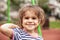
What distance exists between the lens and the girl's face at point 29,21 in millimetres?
1771

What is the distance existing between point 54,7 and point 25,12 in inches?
579

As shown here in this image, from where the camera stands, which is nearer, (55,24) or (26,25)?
(26,25)

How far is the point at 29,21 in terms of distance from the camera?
1.77 m

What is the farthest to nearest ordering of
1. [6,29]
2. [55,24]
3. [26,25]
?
[55,24] < [26,25] < [6,29]

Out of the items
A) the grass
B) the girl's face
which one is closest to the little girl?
the girl's face

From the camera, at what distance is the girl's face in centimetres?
177

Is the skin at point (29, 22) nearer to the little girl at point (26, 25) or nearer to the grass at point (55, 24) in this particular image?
the little girl at point (26, 25)

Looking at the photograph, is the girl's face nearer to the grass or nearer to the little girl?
the little girl

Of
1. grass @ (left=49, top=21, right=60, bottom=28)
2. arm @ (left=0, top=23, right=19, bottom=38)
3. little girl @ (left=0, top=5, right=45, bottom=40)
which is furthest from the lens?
grass @ (left=49, top=21, right=60, bottom=28)

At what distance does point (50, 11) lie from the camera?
15828 millimetres

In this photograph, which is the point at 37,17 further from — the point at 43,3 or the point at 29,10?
the point at 43,3

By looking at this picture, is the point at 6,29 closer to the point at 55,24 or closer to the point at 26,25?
the point at 26,25

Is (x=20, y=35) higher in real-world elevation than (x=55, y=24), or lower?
higher

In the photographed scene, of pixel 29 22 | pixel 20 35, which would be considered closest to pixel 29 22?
pixel 29 22
